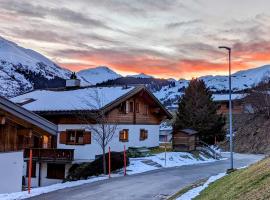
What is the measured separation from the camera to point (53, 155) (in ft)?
116

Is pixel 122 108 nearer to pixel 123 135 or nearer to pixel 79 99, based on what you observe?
pixel 123 135

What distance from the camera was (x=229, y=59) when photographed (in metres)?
25.3

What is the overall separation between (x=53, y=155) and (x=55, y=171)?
7.43 feet

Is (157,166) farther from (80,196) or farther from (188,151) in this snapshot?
(80,196)

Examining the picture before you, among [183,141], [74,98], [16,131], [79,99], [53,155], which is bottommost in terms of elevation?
[53,155]

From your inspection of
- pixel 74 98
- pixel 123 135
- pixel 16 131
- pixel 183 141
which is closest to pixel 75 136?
pixel 74 98

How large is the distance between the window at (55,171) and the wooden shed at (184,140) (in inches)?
471

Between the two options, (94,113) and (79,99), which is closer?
(94,113)

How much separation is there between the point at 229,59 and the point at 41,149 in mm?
17972

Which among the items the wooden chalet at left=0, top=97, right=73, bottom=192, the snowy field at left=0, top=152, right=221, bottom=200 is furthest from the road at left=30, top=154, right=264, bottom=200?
the wooden chalet at left=0, top=97, right=73, bottom=192

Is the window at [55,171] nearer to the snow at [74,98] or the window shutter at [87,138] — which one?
the window shutter at [87,138]

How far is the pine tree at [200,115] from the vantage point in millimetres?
50062

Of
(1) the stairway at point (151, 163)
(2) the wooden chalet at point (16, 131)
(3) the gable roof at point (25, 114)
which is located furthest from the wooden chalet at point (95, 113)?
(2) the wooden chalet at point (16, 131)

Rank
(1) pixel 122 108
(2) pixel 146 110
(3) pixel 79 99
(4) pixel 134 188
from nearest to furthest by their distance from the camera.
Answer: (4) pixel 134 188 → (3) pixel 79 99 → (1) pixel 122 108 → (2) pixel 146 110
